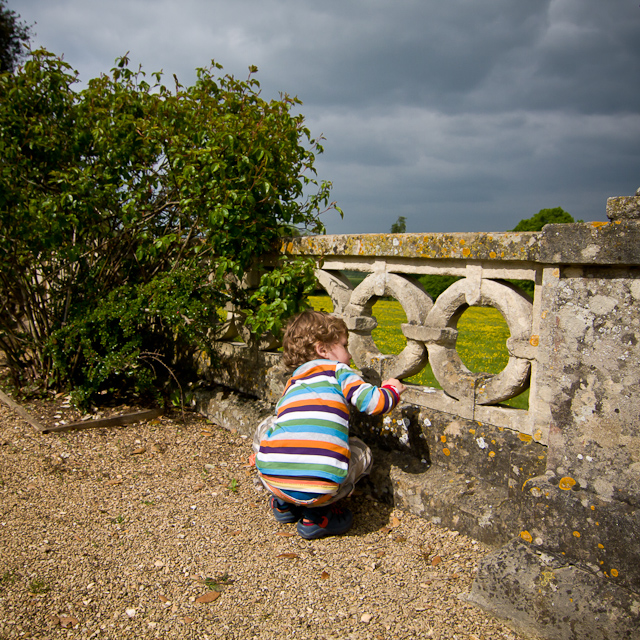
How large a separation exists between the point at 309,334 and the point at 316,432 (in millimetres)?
555

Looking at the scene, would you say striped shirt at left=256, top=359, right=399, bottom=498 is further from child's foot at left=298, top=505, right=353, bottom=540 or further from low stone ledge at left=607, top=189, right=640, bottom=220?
low stone ledge at left=607, top=189, right=640, bottom=220

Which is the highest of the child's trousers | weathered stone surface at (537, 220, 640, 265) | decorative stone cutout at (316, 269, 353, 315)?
weathered stone surface at (537, 220, 640, 265)

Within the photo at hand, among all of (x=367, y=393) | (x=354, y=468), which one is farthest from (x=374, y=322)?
(x=354, y=468)

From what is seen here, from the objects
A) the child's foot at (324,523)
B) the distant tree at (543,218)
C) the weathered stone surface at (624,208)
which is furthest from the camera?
the distant tree at (543,218)

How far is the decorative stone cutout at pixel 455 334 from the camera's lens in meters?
2.48

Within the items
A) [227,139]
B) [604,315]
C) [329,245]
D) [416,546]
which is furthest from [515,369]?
[227,139]

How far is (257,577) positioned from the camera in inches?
89.8

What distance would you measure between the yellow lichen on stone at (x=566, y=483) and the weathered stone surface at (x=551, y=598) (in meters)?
0.26

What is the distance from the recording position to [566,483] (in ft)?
6.70

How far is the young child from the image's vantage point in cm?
246

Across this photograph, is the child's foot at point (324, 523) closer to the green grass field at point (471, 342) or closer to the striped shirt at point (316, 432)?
the striped shirt at point (316, 432)

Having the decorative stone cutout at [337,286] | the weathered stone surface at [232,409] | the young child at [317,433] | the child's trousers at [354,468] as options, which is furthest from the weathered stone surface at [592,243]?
the weathered stone surface at [232,409]

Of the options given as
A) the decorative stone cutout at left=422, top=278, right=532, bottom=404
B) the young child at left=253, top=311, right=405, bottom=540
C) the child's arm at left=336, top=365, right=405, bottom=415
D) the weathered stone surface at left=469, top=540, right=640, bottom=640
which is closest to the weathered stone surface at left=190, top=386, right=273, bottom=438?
the young child at left=253, top=311, right=405, bottom=540

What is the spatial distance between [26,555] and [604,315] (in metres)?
2.72
